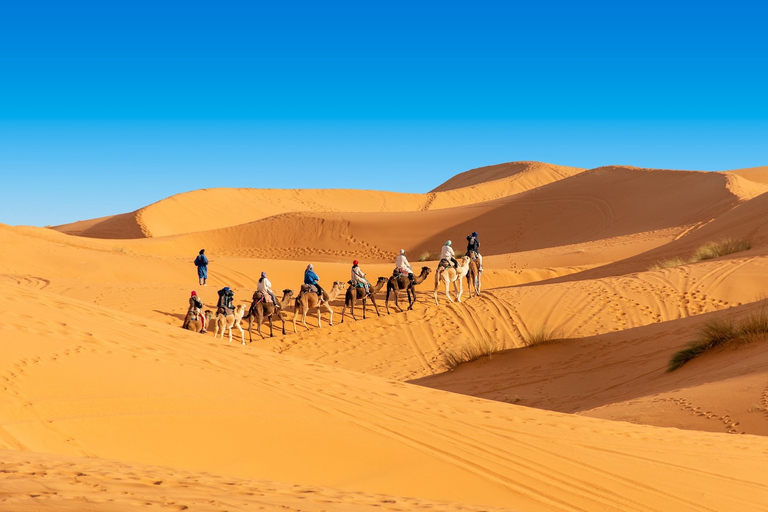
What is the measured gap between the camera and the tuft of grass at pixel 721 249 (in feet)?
85.4

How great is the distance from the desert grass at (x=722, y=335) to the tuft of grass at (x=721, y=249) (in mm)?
13586

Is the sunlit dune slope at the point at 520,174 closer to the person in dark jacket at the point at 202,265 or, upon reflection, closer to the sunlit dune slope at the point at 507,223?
the sunlit dune slope at the point at 507,223

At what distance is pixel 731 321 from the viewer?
13336mm

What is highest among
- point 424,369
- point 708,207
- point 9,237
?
point 708,207

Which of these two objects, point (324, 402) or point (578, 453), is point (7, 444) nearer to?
point (324, 402)

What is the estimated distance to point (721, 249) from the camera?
86.1 feet

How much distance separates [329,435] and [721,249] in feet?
76.0

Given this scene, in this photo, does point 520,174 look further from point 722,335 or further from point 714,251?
point 722,335

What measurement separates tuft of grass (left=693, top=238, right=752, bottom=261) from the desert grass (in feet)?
44.6

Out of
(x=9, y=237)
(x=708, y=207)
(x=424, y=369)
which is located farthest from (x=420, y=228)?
(x=424, y=369)

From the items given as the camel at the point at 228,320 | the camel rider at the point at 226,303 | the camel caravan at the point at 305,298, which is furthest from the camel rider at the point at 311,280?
the camel rider at the point at 226,303

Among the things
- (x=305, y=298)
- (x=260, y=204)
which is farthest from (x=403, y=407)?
(x=260, y=204)

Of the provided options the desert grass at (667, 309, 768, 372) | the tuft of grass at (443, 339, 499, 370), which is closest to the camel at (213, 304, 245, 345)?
the tuft of grass at (443, 339, 499, 370)

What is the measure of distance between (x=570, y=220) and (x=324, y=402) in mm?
49581
